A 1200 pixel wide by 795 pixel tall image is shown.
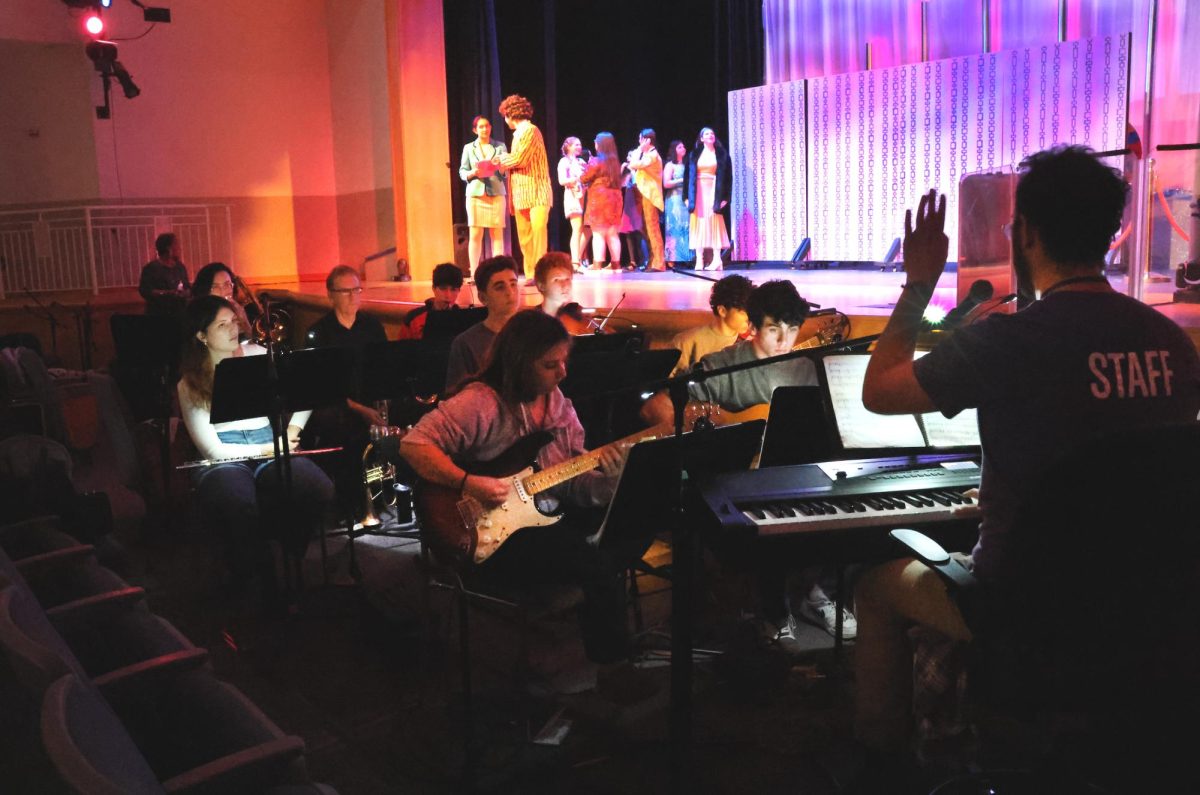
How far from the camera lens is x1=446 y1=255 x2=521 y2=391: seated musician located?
15.0 ft

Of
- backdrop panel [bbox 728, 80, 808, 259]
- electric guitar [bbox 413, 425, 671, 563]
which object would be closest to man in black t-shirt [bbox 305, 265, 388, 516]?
electric guitar [bbox 413, 425, 671, 563]

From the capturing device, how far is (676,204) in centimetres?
1177

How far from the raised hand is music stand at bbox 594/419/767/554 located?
812 mm

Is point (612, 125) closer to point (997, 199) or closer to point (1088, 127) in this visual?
point (1088, 127)

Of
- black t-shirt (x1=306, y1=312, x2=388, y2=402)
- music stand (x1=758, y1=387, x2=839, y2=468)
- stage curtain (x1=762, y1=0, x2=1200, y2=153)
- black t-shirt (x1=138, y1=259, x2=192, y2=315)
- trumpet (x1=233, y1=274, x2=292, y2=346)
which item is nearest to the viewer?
music stand (x1=758, y1=387, x2=839, y2=468)

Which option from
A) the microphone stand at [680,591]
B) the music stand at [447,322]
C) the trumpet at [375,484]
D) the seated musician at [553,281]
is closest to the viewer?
the microphone stand at [680,591]

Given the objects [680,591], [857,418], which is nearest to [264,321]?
[857,418]

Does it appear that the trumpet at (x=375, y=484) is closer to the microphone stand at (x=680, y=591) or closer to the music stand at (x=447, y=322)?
the music stand at (x=447, y=322)

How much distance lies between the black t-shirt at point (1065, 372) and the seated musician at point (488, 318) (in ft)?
9.19

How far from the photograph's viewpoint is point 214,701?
6.81 ft

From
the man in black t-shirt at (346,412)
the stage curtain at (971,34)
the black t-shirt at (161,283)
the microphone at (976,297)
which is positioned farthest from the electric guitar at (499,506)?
the black t-shirt at (161,283)

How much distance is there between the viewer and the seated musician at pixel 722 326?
174 inches

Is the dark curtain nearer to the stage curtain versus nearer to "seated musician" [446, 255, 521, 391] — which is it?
the stage curtain

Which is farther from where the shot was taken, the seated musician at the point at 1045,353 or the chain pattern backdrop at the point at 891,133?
the chain pattern backdrop at the point at 891,133
